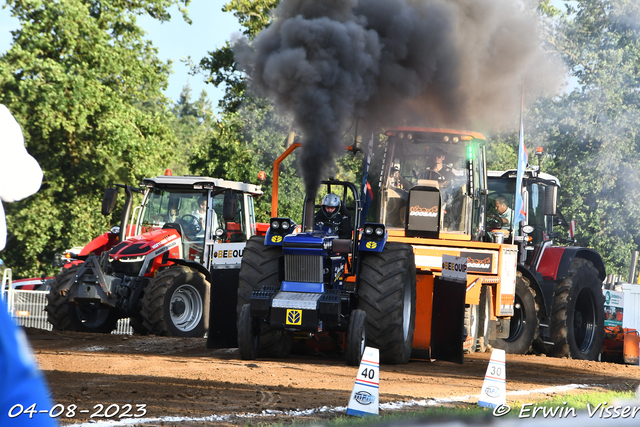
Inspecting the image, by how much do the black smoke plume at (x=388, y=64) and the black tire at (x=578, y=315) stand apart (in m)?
3.00

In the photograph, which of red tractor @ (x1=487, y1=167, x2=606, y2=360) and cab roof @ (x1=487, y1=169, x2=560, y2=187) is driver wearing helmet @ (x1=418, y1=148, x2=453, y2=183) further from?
cab roof @ (x1=487, y1=169, x2=560, y2=187)

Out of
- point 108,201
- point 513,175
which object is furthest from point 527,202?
point 108,201

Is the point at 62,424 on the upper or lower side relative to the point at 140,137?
lower

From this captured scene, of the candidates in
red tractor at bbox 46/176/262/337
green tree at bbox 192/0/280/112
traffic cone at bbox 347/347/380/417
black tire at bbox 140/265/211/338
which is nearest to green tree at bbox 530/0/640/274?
green tree at bbox 192/0/280/112

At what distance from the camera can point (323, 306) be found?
793 cm

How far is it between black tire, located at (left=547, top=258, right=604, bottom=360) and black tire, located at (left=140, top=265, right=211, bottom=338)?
5.56 metres

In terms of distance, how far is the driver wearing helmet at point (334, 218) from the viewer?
898cm

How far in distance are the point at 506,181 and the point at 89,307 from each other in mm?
7336

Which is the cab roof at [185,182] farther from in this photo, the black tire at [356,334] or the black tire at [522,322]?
the black tire at [356,334]

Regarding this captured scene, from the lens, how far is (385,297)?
8203 mm

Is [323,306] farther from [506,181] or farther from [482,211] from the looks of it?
[506,181]

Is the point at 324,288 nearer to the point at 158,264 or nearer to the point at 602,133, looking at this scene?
the point at 158,264

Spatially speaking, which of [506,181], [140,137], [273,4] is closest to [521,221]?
[506,181]

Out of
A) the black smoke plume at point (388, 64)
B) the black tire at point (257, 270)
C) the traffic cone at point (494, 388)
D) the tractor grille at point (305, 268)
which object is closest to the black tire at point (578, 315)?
the black smoke plume at point (388, 64)
